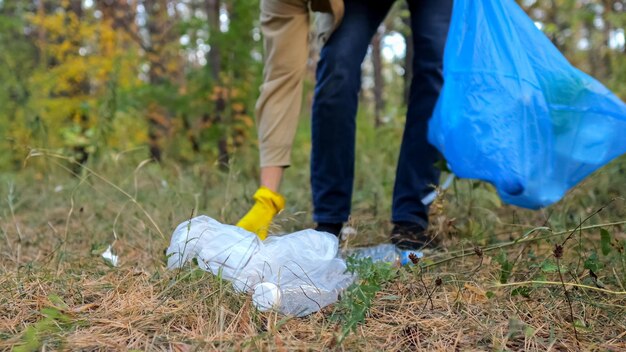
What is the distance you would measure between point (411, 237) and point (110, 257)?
2.87 ft

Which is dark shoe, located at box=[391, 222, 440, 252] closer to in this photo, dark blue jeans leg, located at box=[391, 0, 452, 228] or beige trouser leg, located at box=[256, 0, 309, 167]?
dark blue jeans leg, located at box=[391, 0, 452, 228]

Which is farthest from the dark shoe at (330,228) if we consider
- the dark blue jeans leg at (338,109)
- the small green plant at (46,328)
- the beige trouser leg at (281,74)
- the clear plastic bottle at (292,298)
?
the small green plant at (46,328)

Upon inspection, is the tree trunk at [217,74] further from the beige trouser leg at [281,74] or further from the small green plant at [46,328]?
the small green plant at [46,328]

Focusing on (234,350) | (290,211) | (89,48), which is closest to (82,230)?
(290,211)

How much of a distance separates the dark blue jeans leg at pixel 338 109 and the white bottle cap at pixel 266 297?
62cm

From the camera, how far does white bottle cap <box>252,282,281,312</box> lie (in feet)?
3.76

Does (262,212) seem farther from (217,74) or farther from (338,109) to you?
(217,74)

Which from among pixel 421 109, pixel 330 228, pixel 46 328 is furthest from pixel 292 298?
pixel 421 109

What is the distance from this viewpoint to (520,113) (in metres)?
1.44

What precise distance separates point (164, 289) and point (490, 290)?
2.46 ft

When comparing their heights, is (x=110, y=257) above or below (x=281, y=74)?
below

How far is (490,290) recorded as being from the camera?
4.33 ft

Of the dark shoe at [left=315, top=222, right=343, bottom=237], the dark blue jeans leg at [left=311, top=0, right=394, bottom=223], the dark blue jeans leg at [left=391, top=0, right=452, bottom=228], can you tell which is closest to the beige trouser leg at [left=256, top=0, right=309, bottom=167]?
the dark blue jeans leg at [left=311, top=0, right=394, bottom=223]

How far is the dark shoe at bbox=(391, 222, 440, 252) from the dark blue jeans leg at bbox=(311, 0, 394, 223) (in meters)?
0.17
